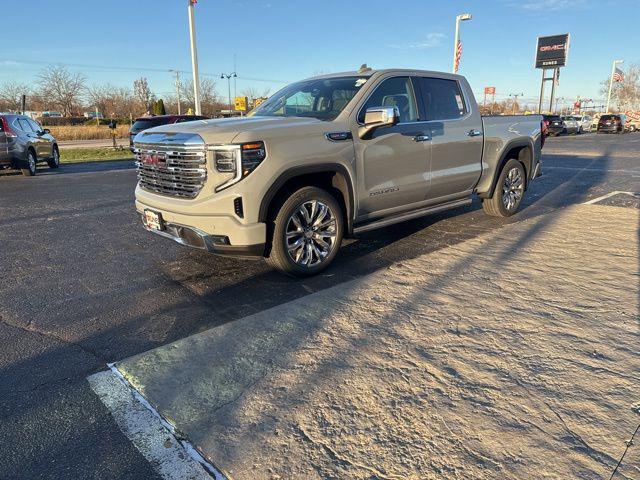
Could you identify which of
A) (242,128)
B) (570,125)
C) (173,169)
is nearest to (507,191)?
(242,128)

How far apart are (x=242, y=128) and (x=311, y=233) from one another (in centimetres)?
114

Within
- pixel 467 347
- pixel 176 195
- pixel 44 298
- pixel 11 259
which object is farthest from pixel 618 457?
pixel 11 259

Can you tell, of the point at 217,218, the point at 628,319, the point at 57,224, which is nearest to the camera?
the point at 628,319

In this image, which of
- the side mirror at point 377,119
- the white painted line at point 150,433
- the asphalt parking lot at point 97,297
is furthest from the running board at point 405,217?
the white painted line at point 150,433

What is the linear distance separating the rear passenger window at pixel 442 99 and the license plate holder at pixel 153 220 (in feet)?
10.5

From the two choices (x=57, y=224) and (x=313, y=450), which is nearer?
(x=313, y=450)

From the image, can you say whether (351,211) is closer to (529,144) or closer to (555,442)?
(555,442)

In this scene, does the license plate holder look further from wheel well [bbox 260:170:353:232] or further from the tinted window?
the tinted window

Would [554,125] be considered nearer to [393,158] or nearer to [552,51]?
[552,51]

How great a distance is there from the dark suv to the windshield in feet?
29.9

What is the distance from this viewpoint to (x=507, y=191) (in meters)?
7.11

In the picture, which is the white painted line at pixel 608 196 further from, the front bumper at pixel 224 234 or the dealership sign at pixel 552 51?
the dealership sign at pixel 552 51

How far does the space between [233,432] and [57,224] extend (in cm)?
574

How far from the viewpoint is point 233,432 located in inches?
94.5
